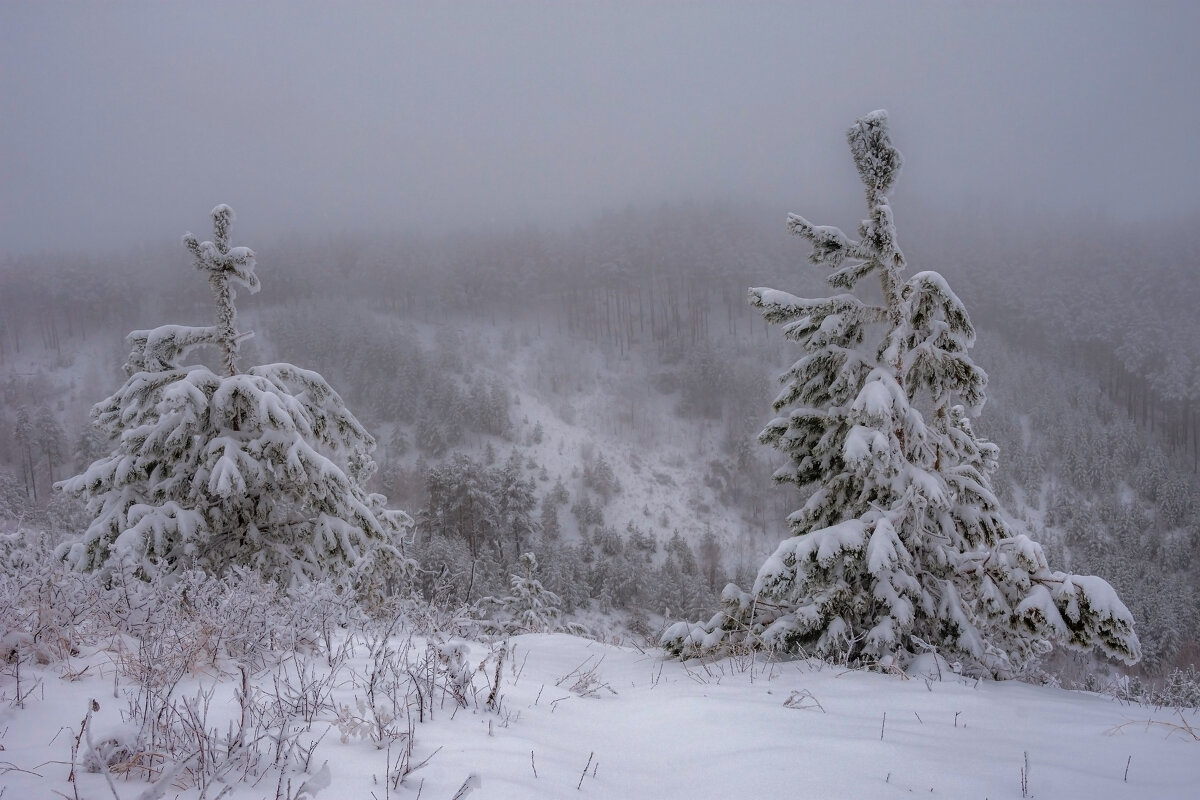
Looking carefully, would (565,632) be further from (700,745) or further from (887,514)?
(700,745)

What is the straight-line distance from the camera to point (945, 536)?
22.3 feet

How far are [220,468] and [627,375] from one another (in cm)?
10669

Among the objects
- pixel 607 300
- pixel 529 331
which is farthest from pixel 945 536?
pixel 607 300

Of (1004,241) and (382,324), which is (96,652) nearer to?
(382,324)

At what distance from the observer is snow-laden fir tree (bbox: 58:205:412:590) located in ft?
27.1

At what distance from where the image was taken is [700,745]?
2.91 m

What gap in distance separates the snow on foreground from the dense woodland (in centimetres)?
4018

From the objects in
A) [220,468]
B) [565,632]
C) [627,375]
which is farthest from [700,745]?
[627,375]

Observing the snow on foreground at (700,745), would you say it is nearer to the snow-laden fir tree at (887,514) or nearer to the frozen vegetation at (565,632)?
the frozen vegetation at (565,632)

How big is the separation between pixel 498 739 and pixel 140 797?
1314 mm

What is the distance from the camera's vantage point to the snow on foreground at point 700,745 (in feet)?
6.82

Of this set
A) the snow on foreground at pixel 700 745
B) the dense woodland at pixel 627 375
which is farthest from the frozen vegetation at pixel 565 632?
the dense woodland at pixel 627 375

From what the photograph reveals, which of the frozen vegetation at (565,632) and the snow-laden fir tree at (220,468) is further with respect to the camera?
the snow-laden fir tree at (220,468)

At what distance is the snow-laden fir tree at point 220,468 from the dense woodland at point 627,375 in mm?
33632
